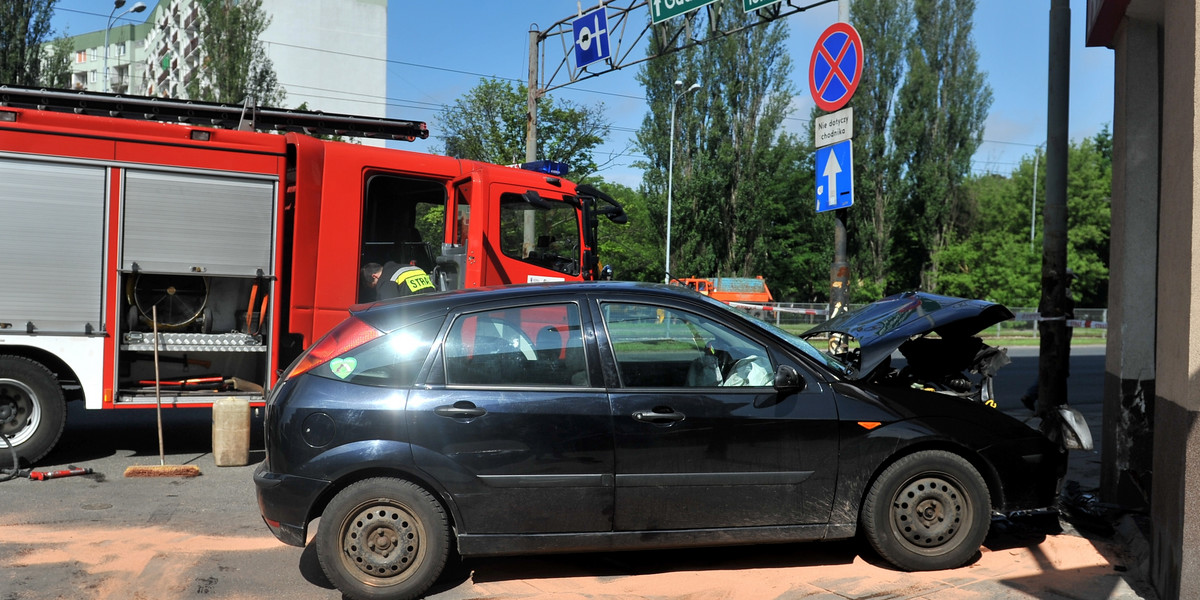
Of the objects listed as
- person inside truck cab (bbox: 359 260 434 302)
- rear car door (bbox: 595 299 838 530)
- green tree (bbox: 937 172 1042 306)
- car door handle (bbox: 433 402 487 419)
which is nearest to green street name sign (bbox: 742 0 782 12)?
person inside truck cab (bbox: 359 260 434 302)

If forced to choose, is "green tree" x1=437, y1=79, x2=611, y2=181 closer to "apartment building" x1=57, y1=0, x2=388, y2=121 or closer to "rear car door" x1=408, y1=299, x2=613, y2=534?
"rear car door" x1=408, y1=299, x2=613, y2=534

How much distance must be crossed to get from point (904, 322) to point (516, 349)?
2.51 meters

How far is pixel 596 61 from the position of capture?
1631 cm

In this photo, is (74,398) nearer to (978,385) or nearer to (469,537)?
(469,537)

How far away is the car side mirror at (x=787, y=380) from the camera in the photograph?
464 centimetres

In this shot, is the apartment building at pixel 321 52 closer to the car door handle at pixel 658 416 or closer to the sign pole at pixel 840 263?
the sign pole at pixel 840 263

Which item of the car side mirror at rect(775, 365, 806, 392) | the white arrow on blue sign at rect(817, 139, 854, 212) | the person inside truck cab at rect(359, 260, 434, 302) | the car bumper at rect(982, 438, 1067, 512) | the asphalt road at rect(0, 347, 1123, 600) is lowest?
the asphalt road at rect(0, 347, 1123, 600)

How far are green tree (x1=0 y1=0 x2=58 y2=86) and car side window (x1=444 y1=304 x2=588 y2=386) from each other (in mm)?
26413

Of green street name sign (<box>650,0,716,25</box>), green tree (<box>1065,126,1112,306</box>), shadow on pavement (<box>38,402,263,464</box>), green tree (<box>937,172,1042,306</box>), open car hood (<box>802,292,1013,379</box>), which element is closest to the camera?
open car hood (<box>802,292,1013,379</box>)

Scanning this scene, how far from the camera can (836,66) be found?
855 cm

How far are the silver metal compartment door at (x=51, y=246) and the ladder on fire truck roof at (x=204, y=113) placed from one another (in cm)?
111

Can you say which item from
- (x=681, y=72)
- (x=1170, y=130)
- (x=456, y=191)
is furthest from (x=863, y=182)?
(x=1170, y=130)

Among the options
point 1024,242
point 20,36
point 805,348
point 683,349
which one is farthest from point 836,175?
point 1024,242

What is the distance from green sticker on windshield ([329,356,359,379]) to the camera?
4.52 metres
